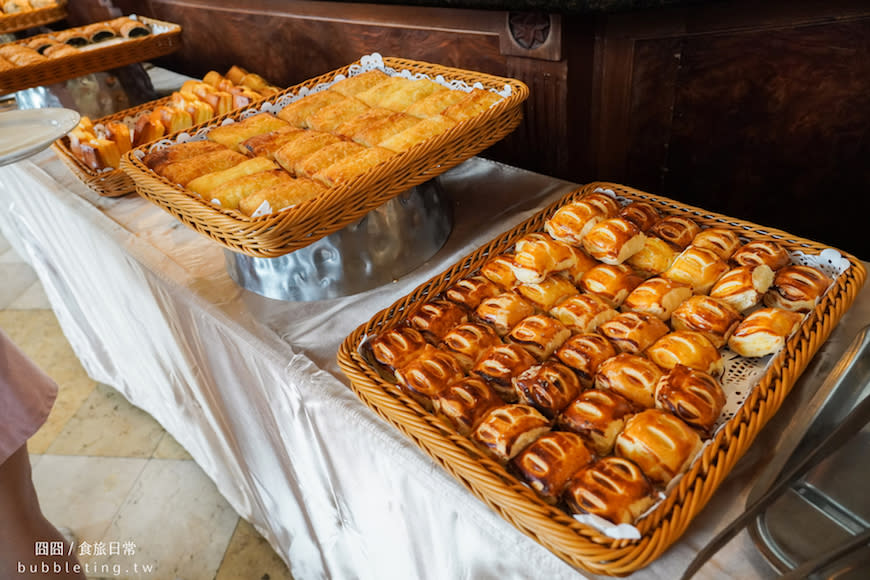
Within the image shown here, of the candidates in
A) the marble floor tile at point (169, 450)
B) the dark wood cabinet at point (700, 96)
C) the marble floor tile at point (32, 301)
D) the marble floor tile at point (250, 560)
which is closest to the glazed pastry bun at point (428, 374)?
the dark wood cabinet at point (700, 96)

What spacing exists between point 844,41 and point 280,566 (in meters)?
1.77

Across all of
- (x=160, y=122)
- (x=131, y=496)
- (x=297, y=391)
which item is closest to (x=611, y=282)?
(x=297, y=391)

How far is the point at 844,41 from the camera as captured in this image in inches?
43.0

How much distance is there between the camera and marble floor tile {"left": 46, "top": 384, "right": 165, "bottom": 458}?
2027 millimetres

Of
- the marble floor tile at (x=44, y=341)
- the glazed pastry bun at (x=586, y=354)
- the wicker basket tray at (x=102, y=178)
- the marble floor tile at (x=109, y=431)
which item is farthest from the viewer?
the marble floor tile at (x=44, y=341)

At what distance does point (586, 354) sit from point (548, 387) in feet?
0.29

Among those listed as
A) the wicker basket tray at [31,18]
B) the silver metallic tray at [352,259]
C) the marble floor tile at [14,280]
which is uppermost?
the wicker basket tray at [31,18]

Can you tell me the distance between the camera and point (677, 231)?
101 centimetres

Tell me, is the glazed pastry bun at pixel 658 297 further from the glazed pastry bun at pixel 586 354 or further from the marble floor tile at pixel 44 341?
the marble floor tile at pixel 44 341

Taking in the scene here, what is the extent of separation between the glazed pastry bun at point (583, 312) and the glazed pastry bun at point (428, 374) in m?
0.18

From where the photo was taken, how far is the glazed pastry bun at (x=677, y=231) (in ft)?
3.29

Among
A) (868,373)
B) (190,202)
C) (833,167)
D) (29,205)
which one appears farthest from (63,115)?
(833,167)

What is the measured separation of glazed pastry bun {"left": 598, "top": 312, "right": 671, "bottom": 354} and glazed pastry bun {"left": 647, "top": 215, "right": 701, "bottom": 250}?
0.21 metres

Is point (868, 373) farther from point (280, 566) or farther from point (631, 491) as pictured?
point (280, 566)
